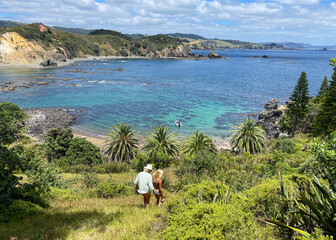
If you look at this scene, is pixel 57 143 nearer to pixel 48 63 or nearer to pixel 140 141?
pixel 140 141

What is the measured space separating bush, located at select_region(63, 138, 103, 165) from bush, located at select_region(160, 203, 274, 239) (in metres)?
20.8

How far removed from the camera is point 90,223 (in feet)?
25.4

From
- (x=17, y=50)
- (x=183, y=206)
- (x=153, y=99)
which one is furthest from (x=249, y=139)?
(x=17, y=50)

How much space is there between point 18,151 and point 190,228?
735 cm

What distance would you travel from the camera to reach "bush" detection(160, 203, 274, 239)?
17.8 feet

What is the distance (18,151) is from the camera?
8.59m

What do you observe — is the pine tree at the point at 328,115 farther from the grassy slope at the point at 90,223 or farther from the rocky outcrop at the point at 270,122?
the grassy slope at the point at 90,223

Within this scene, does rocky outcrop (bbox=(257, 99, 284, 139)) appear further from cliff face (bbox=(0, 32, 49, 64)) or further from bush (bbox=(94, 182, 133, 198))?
cliff face (bbox=(0, 32, 49, 64))

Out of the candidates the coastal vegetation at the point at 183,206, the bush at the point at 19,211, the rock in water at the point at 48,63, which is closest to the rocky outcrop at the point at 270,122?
the coastal vegetation at the point at 183,206

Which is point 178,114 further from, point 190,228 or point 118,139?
point 190,228

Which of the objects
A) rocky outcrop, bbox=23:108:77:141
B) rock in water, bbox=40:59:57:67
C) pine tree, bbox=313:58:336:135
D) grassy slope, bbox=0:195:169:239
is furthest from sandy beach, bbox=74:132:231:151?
rock in water, bbox=40:59:57:67

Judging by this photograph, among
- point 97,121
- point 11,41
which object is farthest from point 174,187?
point 11,41

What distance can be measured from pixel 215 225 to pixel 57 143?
82.1 ft

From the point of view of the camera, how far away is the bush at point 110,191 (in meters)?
12.2
